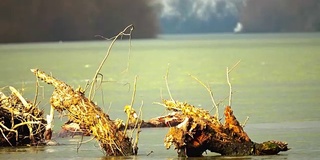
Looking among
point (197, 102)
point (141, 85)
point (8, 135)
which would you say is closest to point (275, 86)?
point (141, 85)

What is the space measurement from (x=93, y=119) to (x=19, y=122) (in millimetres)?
2611

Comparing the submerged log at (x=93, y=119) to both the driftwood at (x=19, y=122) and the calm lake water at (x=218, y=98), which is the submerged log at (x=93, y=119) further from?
the driftwood at (x=19, y=122)

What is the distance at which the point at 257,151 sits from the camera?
1756cm

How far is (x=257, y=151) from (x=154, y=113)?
881cm

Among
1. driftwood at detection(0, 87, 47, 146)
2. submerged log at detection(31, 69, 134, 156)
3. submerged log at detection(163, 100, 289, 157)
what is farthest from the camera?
driftwood at detection(0, 87, 47, 146)

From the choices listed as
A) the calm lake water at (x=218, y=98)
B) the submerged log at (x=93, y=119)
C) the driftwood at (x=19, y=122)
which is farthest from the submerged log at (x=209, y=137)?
the driftwood at (x=19, y=122)

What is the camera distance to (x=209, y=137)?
16953 mm

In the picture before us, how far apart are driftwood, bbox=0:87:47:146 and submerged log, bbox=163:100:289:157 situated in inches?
112

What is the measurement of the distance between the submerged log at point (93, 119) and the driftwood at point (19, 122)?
1435 millimetres

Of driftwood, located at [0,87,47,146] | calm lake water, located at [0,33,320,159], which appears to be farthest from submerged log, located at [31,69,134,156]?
driftwood, located at [0,87,47,146]

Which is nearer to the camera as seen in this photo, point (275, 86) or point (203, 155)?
point (203, 155)

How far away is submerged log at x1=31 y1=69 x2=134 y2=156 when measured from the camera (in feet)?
57.4

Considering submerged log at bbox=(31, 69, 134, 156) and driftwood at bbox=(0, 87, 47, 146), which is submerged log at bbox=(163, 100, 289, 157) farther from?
driftwood at bbox=(0, 87, 47, 146)

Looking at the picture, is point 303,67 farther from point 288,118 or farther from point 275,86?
point 288,118
